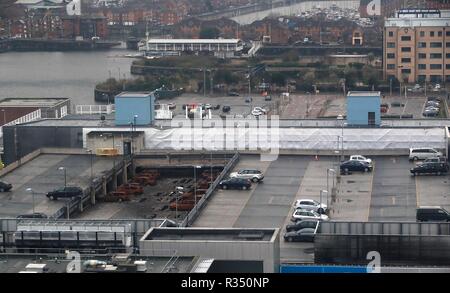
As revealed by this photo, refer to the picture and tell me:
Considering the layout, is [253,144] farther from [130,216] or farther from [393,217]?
[393,217]

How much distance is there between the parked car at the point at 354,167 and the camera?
199 inches

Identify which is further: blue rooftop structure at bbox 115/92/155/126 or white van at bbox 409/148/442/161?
blue rooftop structure at bbox 115/92/155/126

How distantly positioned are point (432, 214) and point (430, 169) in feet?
3.15

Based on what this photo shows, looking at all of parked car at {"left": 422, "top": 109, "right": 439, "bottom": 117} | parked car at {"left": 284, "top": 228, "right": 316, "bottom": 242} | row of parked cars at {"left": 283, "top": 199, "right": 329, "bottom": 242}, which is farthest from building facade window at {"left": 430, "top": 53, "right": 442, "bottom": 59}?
parked car at {"left": 284, "top": 228, "right": 316, "bottom": 242}

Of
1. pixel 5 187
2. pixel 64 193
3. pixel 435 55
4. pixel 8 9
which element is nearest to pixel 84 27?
pixel 8 9

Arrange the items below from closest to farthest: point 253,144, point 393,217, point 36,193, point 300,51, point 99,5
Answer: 1. point 393,217
2. point 36,193
3. point 253,144
4. point 300,51
5. point 99,5

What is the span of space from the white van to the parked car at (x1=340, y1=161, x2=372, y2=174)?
1.01 ft

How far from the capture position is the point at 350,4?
25500 mm

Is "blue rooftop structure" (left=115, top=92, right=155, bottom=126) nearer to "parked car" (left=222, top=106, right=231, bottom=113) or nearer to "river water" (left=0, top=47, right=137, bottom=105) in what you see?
"parked car" (left=222, top=106, right=231, bottom=113)

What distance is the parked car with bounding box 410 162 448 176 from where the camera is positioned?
4.89m

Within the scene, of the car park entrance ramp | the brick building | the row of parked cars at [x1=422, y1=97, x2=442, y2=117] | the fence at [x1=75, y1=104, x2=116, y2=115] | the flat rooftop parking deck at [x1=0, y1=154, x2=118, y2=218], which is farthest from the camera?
the brick building

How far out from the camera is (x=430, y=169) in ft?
16.0
